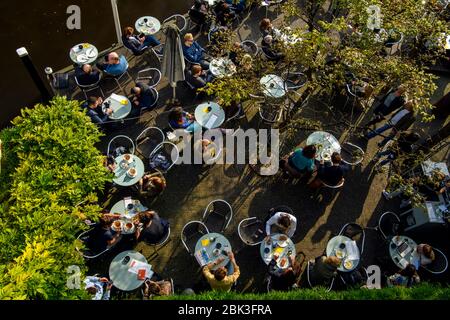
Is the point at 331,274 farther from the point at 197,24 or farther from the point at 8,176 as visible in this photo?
the point at 197,24

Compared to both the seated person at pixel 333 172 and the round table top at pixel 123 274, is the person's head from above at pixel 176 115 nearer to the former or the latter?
the round table top at pixel 123 274

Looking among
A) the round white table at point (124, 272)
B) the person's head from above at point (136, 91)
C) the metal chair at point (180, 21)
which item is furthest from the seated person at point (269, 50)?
the round white table at point (124, 272)

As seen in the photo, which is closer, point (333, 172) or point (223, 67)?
point (333, 172)

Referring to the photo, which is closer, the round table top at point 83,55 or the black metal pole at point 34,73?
the black metal pole at point 34,73

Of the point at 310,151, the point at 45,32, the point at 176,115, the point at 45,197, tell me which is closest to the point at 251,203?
the point at 310,151

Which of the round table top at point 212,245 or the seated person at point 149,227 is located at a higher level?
the seated person at point 149,227

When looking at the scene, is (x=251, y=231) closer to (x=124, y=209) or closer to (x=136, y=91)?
(x=124, y=209)

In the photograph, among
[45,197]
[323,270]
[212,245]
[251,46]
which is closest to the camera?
[45,197]

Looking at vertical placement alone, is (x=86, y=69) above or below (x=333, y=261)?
above
